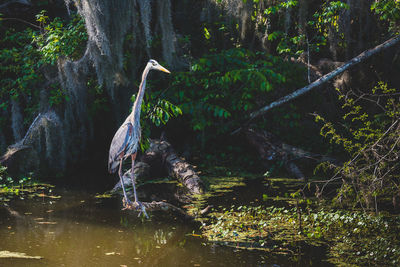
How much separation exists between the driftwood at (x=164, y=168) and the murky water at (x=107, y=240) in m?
1.05

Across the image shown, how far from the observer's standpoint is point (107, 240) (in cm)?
421

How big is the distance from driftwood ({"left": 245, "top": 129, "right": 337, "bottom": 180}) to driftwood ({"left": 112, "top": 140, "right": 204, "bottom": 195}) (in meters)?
1.62

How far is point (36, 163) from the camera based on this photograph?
699cm

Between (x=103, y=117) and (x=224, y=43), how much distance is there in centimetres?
309

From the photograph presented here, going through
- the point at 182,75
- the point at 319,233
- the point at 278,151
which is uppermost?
the point at 182,75

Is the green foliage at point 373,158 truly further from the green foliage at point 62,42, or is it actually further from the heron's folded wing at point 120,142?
the green foliage at point 62,42

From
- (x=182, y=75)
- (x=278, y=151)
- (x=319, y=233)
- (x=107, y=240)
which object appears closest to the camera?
(x=319, y=233)

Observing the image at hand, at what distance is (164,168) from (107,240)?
3.18 metres

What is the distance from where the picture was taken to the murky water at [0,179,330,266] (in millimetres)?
3676

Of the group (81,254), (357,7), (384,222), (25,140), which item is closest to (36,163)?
(25,140)

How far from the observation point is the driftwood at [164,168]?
621 cm

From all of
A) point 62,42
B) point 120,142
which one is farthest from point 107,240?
point 62,42

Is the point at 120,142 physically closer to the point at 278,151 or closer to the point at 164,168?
the point at 164,168

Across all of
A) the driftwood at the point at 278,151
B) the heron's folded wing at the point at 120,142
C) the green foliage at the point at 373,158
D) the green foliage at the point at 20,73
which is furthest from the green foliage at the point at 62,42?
the green foliage at the point at 373,158
